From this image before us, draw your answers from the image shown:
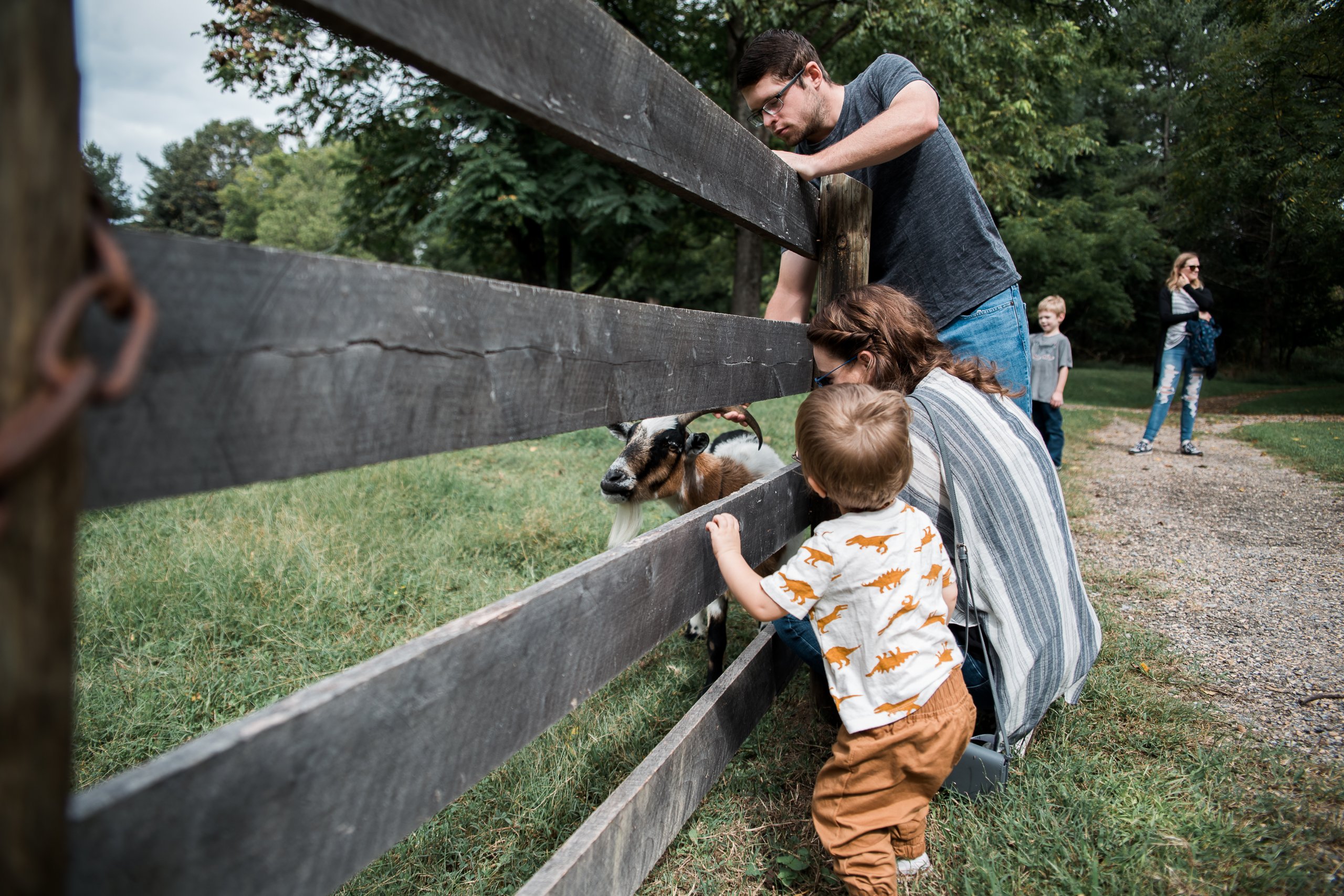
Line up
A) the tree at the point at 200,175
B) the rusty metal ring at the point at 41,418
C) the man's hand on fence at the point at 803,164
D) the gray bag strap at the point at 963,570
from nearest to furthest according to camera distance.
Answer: the rusty metal ring at the point at 41,418 < the gray bag strap at the point at 963,570 < the man's hand on fence at the point at 803,164 < the tree at the point at 200,175

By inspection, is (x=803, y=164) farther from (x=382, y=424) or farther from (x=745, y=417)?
(x=382, y=424)

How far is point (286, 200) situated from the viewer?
56.8m

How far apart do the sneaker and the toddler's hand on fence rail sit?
0.93 meters

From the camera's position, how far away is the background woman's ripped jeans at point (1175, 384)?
8.78 meters

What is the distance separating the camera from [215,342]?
77 cm

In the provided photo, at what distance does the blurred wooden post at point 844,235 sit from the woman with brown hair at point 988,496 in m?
0.21

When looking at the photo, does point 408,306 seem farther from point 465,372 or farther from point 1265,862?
point 1265,862

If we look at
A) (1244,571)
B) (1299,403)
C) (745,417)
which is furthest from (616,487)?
(1299,403)

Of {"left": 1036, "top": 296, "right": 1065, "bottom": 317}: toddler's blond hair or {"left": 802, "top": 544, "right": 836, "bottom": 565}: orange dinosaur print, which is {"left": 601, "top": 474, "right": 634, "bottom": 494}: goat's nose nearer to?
{"left": 802, "top": 544, "right": 836, "bottom": 565}: orange dinosaur print

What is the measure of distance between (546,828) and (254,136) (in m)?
84.1

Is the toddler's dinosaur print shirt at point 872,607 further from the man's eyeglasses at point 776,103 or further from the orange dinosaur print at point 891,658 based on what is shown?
the man's eyeglasses at point 776,103

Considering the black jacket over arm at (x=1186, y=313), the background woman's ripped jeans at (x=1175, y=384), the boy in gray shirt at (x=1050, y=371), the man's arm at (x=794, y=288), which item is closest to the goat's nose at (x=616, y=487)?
the man's arm at (x=794, y=288)

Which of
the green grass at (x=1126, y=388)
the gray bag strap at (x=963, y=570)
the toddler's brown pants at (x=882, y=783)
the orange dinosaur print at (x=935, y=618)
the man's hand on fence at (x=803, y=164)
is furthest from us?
the green grass at (x=1126, y=388)

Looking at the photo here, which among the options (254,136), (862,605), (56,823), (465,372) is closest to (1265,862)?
(862,605)
